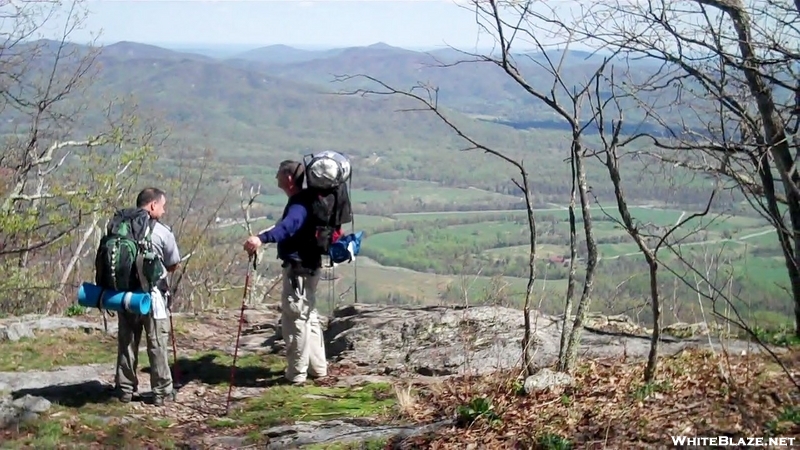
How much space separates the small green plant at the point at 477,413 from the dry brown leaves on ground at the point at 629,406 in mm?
28

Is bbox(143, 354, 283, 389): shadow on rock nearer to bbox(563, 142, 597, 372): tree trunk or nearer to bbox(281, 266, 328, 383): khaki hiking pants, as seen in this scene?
bbox(281, 266, 328, 383): khaki hiking pants

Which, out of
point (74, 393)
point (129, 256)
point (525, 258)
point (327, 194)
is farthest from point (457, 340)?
point (525, 258)

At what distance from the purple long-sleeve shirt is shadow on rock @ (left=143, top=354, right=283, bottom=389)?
1.63 metres

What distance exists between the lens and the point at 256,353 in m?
9.13

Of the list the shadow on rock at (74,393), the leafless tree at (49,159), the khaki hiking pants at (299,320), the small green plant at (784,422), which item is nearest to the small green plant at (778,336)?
the small green plant at (784,422)

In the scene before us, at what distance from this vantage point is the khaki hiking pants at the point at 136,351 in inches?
269

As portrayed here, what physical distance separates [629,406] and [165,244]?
3.89 m

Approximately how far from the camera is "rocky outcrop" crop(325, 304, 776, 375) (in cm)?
767

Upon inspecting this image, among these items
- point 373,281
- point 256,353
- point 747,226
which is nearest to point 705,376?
point 256,353

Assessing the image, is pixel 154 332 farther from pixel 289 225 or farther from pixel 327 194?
pixel 327 194

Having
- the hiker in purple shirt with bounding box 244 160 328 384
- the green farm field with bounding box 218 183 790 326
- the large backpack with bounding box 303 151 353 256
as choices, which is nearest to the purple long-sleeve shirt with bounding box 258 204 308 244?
the hiker in purple shirt with bounding box 244 160 328 384

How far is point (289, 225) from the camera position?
23.1 ft

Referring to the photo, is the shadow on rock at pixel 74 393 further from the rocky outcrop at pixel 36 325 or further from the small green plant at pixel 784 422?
the small green plant at pixel 784 422

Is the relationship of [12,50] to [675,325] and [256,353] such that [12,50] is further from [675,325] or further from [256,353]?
[675,325]
